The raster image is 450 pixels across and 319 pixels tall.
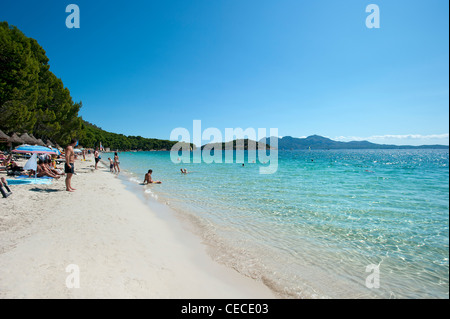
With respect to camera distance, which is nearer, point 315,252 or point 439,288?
point 439,288

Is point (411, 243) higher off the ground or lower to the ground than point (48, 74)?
lower

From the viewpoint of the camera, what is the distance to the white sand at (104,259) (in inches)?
133

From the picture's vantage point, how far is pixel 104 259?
14.2 ft

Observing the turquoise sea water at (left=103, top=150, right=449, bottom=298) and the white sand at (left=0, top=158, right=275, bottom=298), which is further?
the turquoise sea water at (left=103, top=150, right=449, bottom=298)

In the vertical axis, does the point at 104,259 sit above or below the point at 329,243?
above

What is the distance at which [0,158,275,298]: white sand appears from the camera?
3.38m

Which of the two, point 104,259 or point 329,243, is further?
point 329,243

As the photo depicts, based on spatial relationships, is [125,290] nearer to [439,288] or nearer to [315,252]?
[315,252]

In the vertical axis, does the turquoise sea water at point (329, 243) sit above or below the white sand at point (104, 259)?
below

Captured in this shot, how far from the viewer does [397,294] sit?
412 cm

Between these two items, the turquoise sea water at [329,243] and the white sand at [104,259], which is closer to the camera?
the white sand at [104,259]

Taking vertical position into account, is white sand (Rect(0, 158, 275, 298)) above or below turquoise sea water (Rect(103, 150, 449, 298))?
above

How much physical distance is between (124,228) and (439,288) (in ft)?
26.4

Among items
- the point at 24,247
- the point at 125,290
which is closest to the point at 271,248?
the point at 125,290
